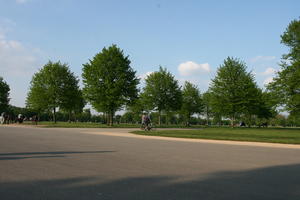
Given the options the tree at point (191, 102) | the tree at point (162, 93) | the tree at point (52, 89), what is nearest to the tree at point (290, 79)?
the tree at point (162, 93)

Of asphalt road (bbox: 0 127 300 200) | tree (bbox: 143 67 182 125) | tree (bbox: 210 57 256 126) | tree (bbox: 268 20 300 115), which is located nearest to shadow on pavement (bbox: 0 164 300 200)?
asphalt road (bbox: 0 127 300 200)

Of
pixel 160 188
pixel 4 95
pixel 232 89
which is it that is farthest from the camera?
pixel 4 95

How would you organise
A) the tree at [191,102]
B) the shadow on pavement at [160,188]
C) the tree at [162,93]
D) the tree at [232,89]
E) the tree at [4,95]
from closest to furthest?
the shadow on pavement at [160,188] < the tree at [232,89] < the tree at [162,93] < the tree at [191,102] < the tree at [4,95]

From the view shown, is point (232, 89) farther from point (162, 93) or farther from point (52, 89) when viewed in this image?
point (52, 89)

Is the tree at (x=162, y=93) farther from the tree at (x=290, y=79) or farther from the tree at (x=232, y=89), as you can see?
the tree at (x=290, y=79)

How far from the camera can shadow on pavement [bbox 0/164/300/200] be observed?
4.70m

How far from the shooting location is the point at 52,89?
48156 millimetres

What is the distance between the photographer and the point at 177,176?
6348mm

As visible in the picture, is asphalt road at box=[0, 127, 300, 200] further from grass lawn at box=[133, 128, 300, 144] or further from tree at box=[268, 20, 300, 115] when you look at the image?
tree at box=[268, 20, 300, 115]

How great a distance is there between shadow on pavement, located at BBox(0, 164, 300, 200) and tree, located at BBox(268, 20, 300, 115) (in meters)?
31.0

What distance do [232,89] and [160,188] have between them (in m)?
42.4

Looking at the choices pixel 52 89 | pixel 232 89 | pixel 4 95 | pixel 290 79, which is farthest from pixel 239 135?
pixel 4 95

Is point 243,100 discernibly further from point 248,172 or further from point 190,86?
point 248,172

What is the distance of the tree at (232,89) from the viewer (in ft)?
146
